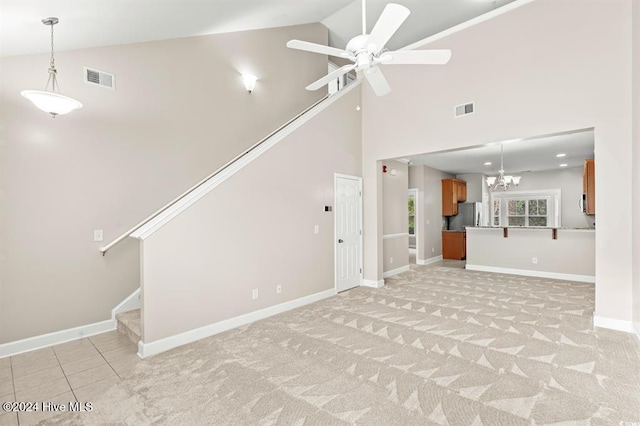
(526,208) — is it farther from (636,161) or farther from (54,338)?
(54,338)

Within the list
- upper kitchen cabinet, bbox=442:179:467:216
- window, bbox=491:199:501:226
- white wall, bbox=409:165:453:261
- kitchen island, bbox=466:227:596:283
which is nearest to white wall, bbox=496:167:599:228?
window, bbox=491:199:501:226

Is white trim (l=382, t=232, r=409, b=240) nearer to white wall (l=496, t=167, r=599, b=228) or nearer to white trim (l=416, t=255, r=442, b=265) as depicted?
white trim (l=416, t=255, r=442, b=265)

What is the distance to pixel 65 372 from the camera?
2.83 m

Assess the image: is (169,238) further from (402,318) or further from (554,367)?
(554,367)

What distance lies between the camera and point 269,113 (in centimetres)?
582

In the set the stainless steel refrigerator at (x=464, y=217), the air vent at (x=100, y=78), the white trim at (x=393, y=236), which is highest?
the air vent at (x=100, y=78)

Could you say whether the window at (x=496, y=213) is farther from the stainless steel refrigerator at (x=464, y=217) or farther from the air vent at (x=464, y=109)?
the air vent at (x=464, y=109)

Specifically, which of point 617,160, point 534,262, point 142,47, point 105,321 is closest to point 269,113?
point 142,47

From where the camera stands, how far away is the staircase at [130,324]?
3354mm

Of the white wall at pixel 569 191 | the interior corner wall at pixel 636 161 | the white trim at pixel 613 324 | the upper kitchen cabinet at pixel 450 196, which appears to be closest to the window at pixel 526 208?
the white wall at pixel 569 191

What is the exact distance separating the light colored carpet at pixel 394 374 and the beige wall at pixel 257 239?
41cm

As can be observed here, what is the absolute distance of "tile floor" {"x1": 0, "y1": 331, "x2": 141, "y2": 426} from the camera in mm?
2431

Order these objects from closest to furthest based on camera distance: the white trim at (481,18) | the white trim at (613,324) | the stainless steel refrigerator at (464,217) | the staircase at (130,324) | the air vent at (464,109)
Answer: the staircase at (130,324), the white trim at (613,324), the white trim at (481,18), the air vent at (464,109), the stainless steel refrigerator at (464,217)

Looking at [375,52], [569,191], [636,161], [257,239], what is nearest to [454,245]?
[569,191]
